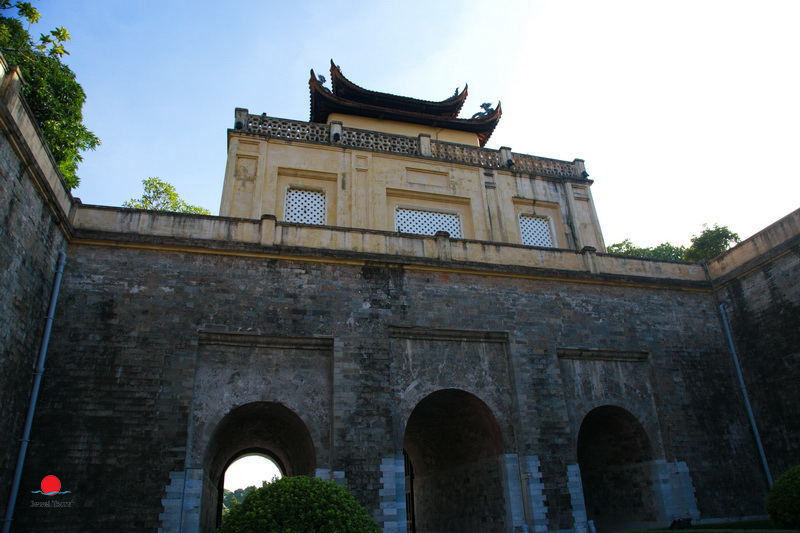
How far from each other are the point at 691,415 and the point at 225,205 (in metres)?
12.6

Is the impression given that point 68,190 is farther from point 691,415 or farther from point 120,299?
point 691,415

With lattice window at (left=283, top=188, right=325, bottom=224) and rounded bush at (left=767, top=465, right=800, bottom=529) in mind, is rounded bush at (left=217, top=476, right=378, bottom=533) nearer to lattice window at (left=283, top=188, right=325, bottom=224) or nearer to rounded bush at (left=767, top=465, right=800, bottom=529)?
rounded bush at (left=767, top=465, right=800, bottom=529)

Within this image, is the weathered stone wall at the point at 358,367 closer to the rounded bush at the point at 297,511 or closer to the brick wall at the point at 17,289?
the brick wall at the point at 17,289

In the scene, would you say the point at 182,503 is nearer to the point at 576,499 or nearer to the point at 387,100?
the point at 576,499

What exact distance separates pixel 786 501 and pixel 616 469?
474 cm

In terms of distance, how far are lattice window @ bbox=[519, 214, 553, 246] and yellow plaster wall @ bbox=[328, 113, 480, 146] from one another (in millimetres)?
4481

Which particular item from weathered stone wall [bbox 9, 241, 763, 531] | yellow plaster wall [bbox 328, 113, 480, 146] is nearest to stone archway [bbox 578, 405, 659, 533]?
weathered stone wall [bbox 9, 241, 763, 531]

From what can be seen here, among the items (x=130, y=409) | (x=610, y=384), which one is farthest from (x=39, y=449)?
(x=610, y=384)

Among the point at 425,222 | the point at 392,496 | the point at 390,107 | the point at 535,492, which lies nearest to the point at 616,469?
the point at 535,492

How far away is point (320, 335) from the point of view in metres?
11.6

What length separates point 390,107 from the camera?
20469mm

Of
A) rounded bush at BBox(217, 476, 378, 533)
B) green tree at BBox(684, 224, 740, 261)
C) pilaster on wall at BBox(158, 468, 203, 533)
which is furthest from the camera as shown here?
green tree at BBox(684, 224, 740, 261)

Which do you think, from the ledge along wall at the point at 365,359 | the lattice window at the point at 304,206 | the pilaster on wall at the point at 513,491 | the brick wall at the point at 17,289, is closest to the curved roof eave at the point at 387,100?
the lattice window at the point at 304,206

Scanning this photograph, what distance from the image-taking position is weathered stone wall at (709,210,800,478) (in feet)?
42.1
